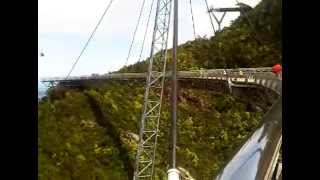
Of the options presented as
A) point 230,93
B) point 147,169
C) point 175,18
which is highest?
point 175,18

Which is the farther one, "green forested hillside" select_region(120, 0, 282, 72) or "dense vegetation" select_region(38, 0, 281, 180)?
"green forested hillside" select_region(120, 0, 282, 72)

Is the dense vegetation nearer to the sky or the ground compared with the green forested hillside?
nearer to the ground

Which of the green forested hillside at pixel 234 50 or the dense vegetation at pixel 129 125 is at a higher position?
the green forested hillside at pixel 234 50

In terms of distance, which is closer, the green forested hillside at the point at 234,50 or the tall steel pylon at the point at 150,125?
the tall steel pylon at the point at 150,125

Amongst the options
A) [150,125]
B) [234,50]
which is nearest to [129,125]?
[150,125]

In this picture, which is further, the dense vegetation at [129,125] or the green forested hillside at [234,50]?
the green forested hillside at [234,50]

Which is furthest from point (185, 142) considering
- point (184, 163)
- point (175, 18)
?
point (175, 18)
